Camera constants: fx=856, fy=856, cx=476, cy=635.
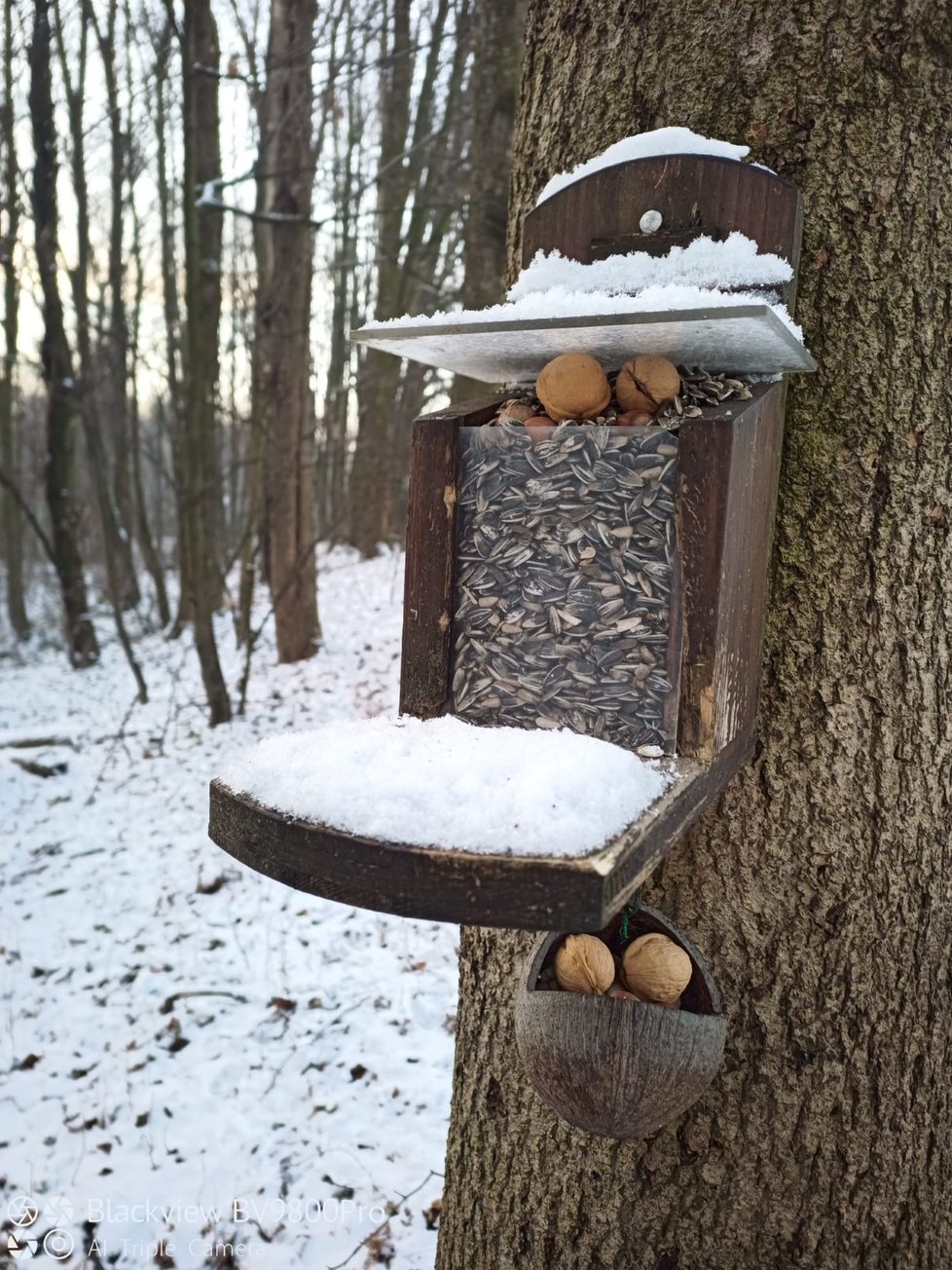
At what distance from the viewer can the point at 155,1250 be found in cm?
239

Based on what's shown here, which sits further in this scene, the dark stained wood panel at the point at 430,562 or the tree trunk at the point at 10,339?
the tree trunk at the point at 10,339

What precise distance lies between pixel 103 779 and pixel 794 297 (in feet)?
18.2

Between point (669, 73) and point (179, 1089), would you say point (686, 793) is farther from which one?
point (179, 1089)

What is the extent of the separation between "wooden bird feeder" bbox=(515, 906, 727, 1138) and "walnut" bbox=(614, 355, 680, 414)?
0.82 metres

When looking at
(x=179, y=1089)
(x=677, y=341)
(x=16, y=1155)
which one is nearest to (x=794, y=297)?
(x=677, y=341)

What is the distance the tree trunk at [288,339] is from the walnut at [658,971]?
5715 mm

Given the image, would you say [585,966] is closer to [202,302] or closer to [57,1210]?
[57,1210]

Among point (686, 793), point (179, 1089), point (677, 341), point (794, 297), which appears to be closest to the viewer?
point (686, 793)

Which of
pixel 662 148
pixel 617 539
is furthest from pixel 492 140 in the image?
pixel 617 539

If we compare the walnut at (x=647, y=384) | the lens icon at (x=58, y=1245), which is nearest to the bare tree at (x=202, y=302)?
the lens icon at (x=58, y=1245)

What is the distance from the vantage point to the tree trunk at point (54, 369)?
689cm

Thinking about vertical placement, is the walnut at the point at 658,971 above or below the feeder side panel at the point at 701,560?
below

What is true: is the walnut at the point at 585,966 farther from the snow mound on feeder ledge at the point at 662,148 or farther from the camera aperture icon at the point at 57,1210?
the camera aperture icon at the point at 57,1210

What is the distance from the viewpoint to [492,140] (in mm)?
4672
